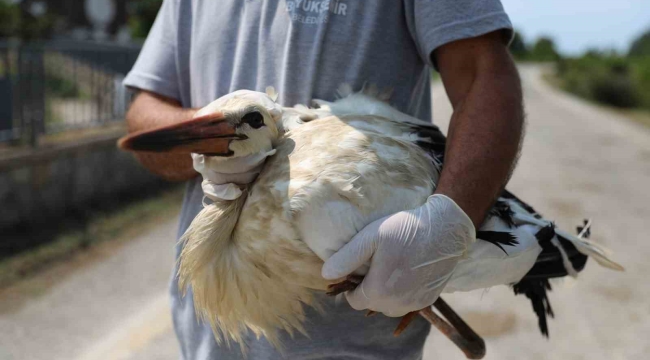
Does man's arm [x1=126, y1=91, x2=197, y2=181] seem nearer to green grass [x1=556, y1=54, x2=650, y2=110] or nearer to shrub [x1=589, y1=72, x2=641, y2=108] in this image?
green grass [x1=556, y1=54, x2=650, y2=110]

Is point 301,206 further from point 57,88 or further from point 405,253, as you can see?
point 57,88

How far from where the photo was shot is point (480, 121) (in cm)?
151

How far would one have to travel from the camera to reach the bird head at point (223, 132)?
1.38 metres

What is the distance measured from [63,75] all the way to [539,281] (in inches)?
236

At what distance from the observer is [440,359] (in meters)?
4.15

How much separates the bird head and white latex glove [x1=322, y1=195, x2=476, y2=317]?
1.12 ft

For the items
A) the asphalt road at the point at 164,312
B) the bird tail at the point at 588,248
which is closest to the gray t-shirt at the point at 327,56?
the bird tail at the point at 588,248

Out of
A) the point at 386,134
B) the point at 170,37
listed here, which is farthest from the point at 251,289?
the point at 170,37

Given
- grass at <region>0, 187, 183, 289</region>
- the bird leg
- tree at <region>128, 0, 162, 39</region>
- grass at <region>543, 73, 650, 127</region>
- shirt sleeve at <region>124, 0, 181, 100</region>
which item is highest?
shirt sleeve at <region>124, 0, 181, 100</region>

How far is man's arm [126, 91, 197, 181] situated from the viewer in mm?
1810

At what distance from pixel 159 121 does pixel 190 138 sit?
1.42 ft

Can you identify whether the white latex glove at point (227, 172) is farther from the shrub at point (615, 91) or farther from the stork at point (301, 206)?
the shrub at point (615, 91)

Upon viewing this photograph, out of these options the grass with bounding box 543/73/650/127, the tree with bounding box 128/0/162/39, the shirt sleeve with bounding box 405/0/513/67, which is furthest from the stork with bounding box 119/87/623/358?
the grass with bounding box 543/73/650/127

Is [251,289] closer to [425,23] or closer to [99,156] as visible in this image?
[425,23]
